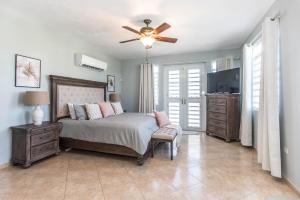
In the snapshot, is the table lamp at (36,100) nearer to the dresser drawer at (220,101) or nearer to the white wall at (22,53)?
the white wall at (22,53)

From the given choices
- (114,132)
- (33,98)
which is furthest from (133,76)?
(33,98)

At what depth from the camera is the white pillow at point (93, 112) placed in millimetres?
3801

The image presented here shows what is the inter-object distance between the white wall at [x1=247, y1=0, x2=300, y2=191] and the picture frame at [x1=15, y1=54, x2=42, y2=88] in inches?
165

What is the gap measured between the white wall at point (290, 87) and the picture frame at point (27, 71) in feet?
13.7

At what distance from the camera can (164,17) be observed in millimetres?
3141

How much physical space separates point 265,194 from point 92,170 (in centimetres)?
245

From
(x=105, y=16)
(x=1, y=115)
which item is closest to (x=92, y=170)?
(x=1, y=115)

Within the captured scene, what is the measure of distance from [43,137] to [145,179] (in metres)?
2.01

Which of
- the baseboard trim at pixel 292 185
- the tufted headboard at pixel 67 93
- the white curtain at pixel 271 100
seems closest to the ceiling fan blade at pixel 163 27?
the white curtain at pixel 271 100

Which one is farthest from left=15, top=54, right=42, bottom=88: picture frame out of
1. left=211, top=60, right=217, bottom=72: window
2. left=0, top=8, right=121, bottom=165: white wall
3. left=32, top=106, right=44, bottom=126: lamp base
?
left=211, top=60, right=217, bottom=72: window

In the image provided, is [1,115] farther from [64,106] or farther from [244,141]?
[244,141]

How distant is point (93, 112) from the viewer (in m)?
3.88

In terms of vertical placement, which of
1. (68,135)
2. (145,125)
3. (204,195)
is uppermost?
(145,125)

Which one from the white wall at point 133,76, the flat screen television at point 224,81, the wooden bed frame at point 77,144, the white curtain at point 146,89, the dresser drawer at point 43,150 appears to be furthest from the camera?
the white curtain at point 146,89
